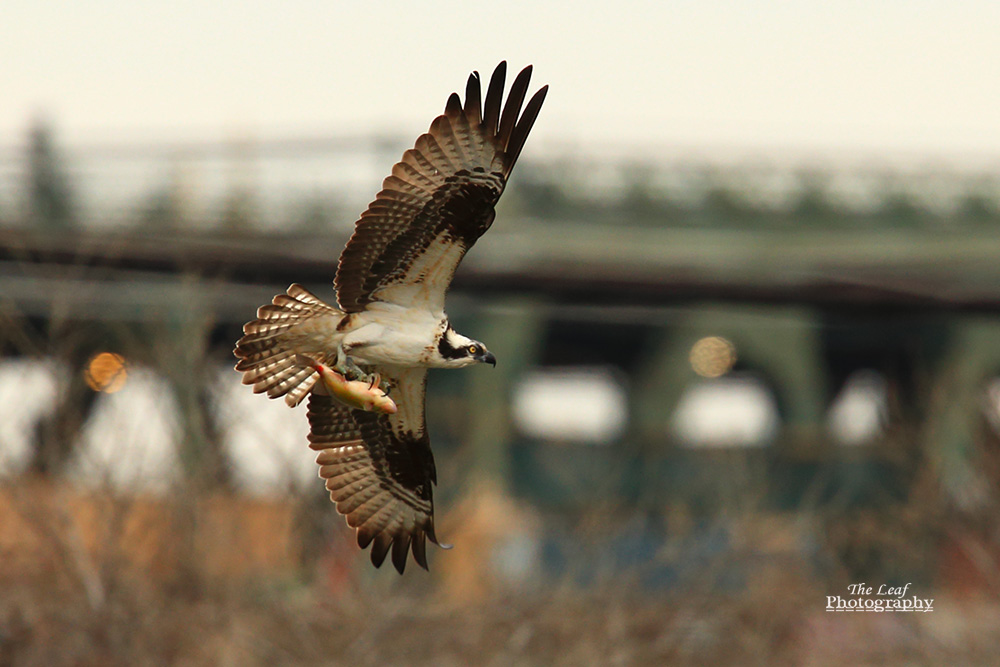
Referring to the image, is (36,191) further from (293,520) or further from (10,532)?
(293,520)

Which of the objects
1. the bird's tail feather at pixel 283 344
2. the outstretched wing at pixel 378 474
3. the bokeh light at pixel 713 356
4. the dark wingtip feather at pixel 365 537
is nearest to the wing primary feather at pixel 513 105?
the bird's tail feather at pixel 283 344

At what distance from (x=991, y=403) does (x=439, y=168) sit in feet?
63.0

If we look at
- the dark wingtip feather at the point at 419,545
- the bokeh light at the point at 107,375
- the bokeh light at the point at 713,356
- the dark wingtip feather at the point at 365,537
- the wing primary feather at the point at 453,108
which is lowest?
the bokeh light at the point at 713,356

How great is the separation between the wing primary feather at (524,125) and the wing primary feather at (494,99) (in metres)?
0.12

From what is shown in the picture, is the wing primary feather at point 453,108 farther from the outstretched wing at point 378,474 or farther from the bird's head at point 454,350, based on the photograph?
the outstretched wing at point 378,474

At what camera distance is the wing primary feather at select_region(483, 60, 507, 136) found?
670cm

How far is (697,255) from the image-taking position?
41000mm

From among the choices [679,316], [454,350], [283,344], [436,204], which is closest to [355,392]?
[454,350]

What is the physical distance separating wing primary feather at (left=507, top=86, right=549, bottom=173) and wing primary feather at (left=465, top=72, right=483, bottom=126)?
0.21 metres

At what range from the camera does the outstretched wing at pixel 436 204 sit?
22.2ft

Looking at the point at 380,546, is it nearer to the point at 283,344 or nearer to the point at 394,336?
the point at 283,344

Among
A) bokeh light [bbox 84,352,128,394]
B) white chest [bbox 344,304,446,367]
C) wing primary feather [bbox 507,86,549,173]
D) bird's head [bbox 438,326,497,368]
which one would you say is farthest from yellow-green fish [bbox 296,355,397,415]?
bokeh light [bbox 84,352,128,394]

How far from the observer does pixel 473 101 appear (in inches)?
268

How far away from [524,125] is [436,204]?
671 millimetres
